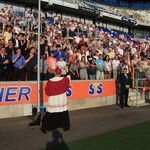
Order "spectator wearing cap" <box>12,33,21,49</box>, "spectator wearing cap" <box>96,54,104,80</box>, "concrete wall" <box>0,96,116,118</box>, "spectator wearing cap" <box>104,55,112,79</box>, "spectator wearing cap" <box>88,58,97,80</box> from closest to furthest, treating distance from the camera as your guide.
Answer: "concrete wall" <box>0,96,116,118</box> → "spectator wearing cap" <box>12,33,21,49</box> → "spectator wearing cap" <box>88,58,97,80</box> → "spectator wearing cap" <box>96,54,104,80</box> → "spectator wearing cap" <box>104,55,112,79</box>

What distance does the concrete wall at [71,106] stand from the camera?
15.2 metres

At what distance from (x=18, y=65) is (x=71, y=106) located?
334 centimetres

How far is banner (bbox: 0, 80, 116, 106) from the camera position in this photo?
15.3 metres

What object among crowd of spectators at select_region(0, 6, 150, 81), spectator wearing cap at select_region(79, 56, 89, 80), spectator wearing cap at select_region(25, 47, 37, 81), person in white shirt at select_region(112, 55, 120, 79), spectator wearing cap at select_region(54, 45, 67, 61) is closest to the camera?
crowd of spectators at select_region(0, 6, 150, 81)

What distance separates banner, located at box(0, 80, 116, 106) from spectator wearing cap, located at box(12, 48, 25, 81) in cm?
40

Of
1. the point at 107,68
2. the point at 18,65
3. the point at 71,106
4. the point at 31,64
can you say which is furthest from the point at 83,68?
the point at 18,65

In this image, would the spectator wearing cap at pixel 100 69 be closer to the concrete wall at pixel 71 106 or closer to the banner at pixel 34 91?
the banner at pixel 34 91

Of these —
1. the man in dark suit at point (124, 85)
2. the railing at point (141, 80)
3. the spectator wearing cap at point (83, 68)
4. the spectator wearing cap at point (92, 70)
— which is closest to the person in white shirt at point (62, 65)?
the spectator wearing cap at point (83, 68)

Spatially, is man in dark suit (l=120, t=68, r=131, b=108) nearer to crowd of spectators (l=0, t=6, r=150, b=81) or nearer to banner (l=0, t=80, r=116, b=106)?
banner (l=0, t=80, r=116, b=106)

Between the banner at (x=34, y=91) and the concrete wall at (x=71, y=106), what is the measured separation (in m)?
0.16

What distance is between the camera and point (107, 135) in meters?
12.7

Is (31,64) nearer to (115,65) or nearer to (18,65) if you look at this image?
(18,65)

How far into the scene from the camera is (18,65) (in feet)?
52.5

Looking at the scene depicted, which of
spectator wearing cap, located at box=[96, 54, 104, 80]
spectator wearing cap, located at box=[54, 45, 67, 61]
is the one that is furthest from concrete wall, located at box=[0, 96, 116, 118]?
spectator wearing cap, located at box=[54, 45, 67, 61]
